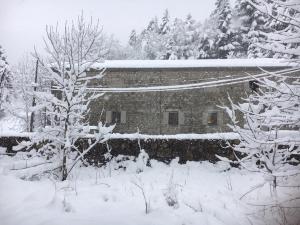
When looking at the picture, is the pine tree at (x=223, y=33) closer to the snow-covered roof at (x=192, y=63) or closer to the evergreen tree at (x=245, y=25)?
the evergreen tree at (x=245, y=25)

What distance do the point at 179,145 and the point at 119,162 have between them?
2.33 metres

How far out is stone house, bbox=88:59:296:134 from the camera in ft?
70.2

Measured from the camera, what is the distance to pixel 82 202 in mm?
5441

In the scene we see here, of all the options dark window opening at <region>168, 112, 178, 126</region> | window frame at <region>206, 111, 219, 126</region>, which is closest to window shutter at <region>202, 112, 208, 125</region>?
window frame at <region>206, 111, 219, 126</region>

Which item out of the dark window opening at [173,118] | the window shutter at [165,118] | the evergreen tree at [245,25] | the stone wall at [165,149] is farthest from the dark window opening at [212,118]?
the evergreen tree at [245,25]

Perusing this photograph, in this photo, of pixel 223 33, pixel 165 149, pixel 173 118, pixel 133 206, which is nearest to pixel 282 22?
pixel 133 206

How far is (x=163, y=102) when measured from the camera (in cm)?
2175

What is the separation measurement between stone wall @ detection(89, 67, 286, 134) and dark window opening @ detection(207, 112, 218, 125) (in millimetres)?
148

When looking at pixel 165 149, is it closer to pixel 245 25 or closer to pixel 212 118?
pixel 212 118

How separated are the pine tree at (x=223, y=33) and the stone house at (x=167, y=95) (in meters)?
14.1

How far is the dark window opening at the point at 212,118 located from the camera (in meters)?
21.7

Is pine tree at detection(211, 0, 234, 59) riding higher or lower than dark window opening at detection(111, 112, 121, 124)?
higher

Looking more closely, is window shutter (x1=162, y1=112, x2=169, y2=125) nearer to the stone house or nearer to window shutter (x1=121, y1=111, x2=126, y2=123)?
the stone house

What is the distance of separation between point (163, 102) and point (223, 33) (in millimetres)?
17726
